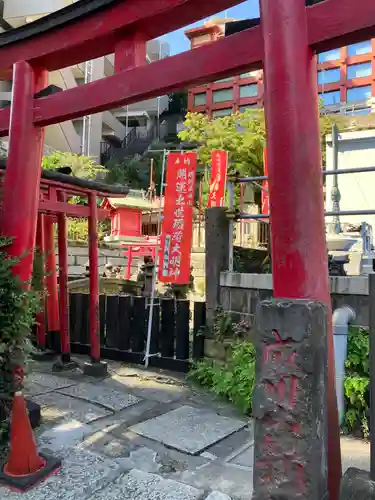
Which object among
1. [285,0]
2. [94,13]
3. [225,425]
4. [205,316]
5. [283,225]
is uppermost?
[94,13]

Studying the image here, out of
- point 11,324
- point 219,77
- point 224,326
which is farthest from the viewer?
point 224,326

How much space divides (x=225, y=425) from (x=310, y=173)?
3.41 metres

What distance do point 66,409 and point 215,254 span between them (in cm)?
294

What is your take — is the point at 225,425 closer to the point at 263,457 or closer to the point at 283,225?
the point at 263,457

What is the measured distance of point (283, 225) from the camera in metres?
2.79

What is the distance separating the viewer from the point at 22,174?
4336mm

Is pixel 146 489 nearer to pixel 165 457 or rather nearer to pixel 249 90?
pixel 165 457

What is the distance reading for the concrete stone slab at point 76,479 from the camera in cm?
339

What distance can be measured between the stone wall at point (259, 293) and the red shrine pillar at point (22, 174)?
2.52m

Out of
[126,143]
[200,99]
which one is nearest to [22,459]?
[200,99]

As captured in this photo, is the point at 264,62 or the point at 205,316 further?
the point at 205,316

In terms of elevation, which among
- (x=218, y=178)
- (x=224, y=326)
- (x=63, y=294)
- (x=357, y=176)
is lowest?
(x=224, y=326)

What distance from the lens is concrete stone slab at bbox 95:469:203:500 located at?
340 cm

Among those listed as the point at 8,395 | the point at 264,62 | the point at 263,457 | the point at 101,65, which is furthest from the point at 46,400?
the point at 101,65
